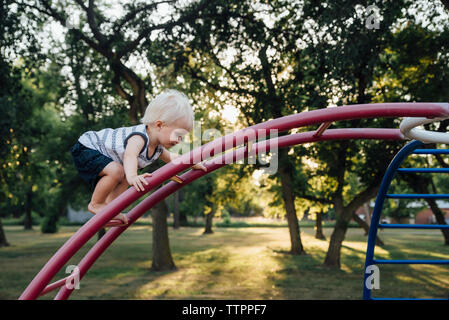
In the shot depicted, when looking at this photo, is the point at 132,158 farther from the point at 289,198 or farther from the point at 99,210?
the point at 289,198

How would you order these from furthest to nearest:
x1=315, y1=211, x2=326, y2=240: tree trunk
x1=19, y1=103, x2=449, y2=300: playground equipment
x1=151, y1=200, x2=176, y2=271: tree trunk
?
x1=315, y1=211, x2=326, y2=240: tree trunk
x1=151, y1=200, x2=176, y2=271: tree trunk
x1=19, y1=103, x2=449, y2=300: playground equipment

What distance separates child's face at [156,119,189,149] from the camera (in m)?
2.61

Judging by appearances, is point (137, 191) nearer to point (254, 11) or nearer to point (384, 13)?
point (384, 13)

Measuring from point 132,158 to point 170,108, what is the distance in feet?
1.26

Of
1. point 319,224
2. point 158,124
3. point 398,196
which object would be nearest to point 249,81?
point 398,196

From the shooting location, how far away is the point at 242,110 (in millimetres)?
12273

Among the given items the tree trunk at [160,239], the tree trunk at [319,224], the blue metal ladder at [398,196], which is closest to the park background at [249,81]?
the tree trunk at [160,239]

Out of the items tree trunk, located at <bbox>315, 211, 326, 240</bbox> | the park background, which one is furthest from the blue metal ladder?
tree trunk, located at <bbox>315, 211, 326, 240</bbox>

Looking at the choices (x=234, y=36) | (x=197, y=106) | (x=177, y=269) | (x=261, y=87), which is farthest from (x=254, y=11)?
(x=177, y=269)

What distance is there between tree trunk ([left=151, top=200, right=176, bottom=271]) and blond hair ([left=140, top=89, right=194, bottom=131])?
10.5m

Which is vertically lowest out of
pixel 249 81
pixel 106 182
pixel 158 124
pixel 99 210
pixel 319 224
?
pixel 319 224

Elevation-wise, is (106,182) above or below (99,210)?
above

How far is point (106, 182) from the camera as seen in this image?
266 cm

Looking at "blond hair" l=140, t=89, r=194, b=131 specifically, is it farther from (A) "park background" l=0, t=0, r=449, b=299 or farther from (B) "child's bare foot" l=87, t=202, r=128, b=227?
(A) "park background" l=0, t=0, r=449, b=299
